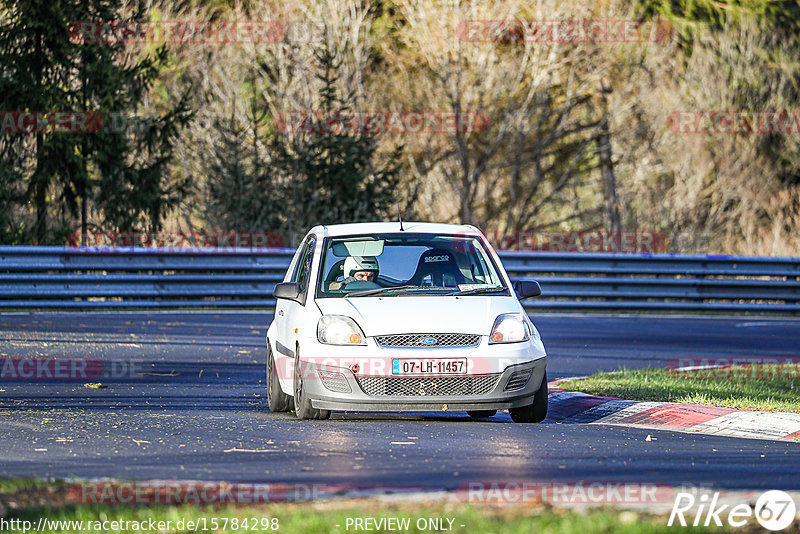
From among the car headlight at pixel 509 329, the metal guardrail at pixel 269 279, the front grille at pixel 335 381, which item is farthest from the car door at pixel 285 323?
the metal guardrail at pixel 269 279

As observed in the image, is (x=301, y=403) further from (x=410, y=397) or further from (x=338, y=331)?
(x=410, y=397)

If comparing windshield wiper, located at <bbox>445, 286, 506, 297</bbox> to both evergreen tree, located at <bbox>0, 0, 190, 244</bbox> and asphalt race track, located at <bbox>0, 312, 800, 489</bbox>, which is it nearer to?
asphalt race track, located at <bbox>0, 312, 800, 489</bbox>

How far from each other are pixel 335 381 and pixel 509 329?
54.7 inches

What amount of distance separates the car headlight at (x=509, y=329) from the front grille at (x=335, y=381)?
114cm

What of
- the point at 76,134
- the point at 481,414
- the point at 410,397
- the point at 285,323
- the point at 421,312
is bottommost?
the point at 481,414

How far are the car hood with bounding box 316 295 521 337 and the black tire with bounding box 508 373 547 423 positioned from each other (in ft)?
2.20

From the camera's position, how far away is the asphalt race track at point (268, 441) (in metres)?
7.30

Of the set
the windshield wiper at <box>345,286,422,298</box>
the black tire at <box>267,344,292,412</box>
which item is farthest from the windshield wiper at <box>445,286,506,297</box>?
the black tire at <box>267,344,292,412</box>

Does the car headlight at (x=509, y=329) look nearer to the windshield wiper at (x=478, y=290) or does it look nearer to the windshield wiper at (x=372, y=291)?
the windshield wiper at (x=478, y=290)

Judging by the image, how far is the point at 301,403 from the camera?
9.87 meters

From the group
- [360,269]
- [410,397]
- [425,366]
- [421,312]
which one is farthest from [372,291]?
[410,397]

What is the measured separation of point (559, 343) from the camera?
1752 centimetres

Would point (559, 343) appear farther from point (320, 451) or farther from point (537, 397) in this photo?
point (320, 451)

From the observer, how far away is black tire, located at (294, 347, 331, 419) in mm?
9812
